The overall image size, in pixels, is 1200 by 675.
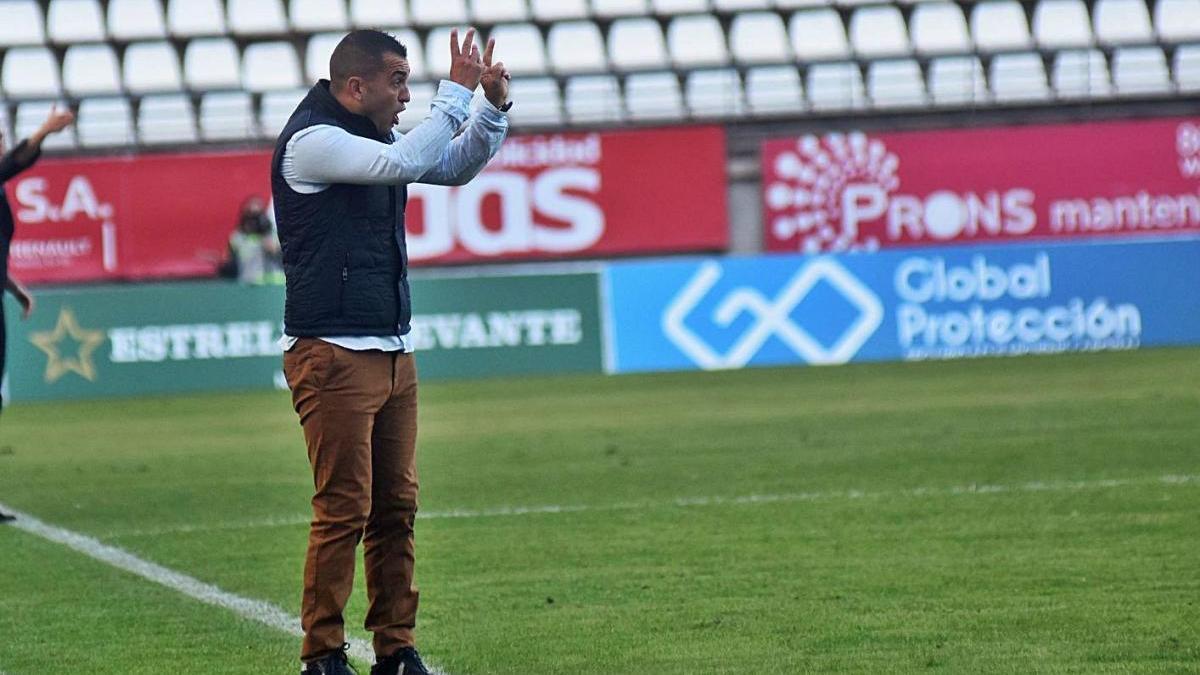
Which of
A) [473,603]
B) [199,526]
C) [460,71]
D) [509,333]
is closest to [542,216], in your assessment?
[509,333]

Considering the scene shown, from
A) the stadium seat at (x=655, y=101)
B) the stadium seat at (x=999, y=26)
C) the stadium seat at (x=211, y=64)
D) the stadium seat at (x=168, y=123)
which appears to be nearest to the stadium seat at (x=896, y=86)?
the stadium seat at (x=999, y=26)

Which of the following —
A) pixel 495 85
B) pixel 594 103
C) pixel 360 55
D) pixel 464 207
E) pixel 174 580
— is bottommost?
pixel 174 580

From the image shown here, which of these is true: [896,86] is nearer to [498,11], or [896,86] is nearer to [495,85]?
[498,11]

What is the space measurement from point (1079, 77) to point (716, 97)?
564cm

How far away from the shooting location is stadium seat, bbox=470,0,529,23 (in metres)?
36.3

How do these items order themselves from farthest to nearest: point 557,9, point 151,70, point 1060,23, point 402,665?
1. point 557,9
2. point 1060,23
3. point 151,70
4. point 402,665

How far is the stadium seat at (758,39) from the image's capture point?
35938mm

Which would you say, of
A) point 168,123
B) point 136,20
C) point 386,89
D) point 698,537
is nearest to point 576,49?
point 168,123

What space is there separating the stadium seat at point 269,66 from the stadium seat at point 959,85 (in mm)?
10230

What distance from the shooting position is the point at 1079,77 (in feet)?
112

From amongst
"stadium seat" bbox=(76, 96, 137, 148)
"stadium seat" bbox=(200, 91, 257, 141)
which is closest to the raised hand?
"stadium seat" bbox=(200, 91, 257, 141)

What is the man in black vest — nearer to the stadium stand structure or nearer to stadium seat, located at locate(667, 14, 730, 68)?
the stadium stand structure

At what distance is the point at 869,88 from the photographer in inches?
1352

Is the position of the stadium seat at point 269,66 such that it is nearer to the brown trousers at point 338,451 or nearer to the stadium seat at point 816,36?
the stadium seat at point 816,36
